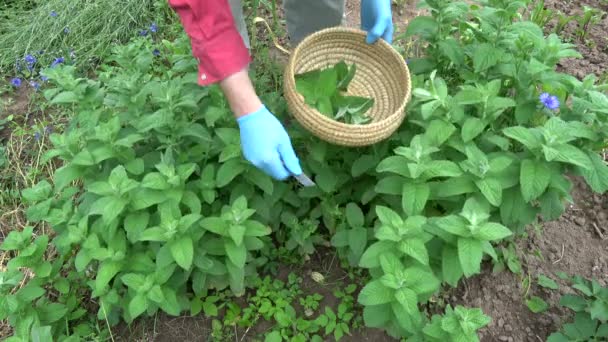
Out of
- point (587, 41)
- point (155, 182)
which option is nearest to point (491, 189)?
point (155, 182)

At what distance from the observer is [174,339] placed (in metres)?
2.37

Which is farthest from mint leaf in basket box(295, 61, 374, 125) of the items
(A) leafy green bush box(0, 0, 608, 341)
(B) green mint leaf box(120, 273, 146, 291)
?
(B) green mint leaf box(120, 273, 146, 291)

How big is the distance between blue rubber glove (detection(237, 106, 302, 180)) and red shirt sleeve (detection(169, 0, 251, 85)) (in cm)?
20

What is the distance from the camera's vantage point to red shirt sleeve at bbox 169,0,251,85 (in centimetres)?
183

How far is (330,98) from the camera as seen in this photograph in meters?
2.22

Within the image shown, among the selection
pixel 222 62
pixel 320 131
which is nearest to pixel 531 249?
pixel 320 131

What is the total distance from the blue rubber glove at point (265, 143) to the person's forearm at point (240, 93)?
3 centimetres

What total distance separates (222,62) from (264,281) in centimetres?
108

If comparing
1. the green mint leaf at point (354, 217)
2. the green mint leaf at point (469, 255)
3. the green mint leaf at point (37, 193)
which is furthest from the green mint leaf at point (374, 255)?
the green mint leaf at point (37, 193)

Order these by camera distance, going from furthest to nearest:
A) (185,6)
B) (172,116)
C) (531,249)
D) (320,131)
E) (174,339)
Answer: (531,249)
(174,339)
(172,116)
(320,131)
(185,6)

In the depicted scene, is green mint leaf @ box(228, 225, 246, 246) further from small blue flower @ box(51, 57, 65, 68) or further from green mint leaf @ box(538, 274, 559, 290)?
small blue flower @ box(51, 57, 65, 68)

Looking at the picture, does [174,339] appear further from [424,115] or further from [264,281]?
[424,115]

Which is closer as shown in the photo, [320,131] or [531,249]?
[320,131]

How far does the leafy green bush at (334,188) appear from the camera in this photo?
190 centimetres
